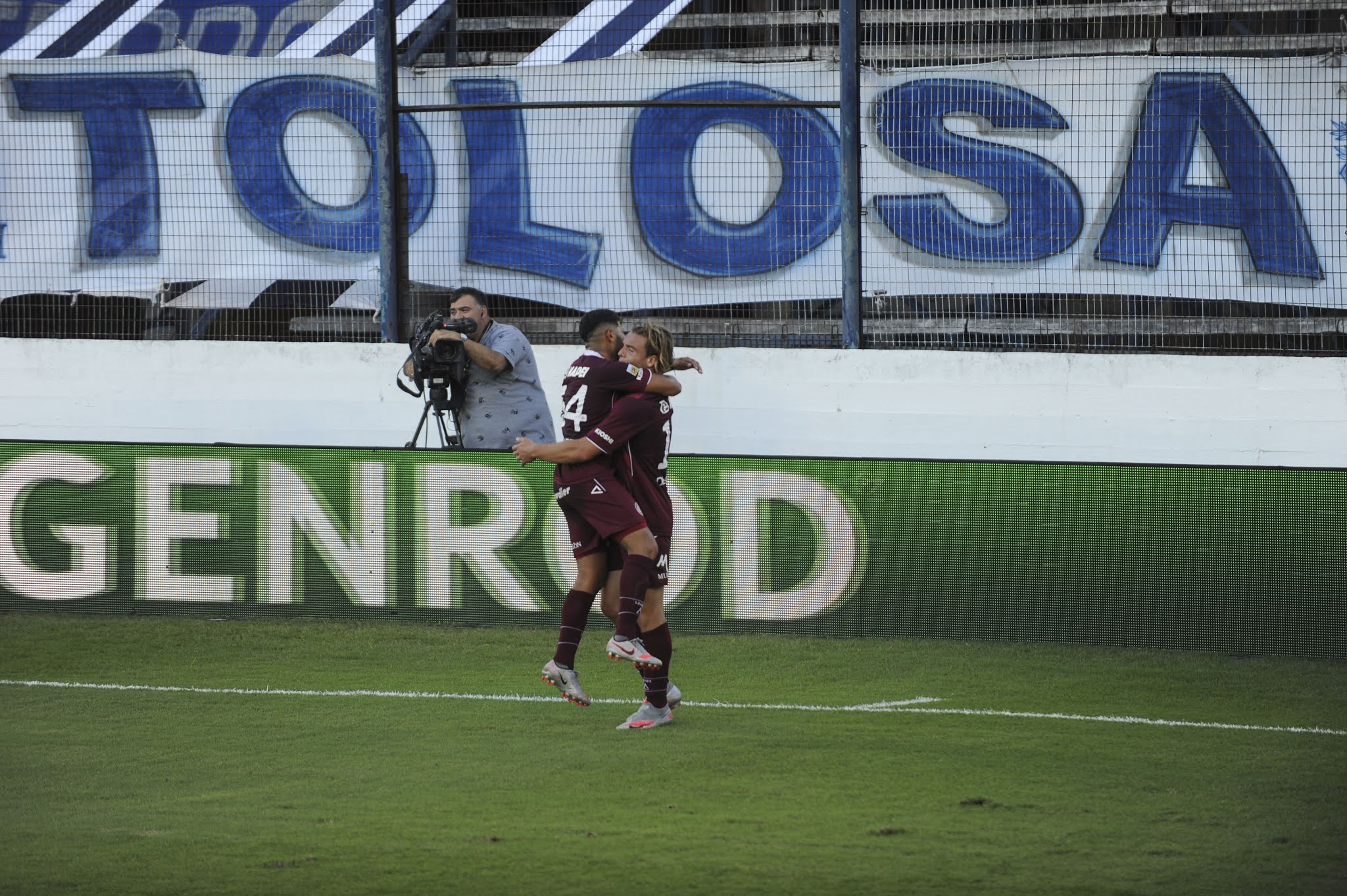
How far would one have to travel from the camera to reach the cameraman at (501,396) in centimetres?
966

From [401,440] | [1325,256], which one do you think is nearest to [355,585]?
[401,440]

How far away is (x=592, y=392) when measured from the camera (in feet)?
22.9

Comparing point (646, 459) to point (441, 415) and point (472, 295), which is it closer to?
point (472, 295)

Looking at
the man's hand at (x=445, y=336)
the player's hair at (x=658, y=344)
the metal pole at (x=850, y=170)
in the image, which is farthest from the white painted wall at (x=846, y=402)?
the player's hair at (x=658, y=344)

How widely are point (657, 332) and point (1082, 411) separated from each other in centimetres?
459

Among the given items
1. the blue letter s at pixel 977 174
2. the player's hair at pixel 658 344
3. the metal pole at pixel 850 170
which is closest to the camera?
the player's hair at pixel 658 344

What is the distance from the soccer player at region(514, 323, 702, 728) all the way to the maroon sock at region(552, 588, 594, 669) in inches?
5.5

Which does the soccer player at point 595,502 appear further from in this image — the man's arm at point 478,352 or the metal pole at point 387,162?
the metal pole at point 387,162

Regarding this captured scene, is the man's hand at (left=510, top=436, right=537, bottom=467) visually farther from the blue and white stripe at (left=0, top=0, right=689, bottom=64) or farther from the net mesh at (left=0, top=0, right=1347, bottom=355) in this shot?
the blue and white stripe at (left=0, top=0, right=689, bottom=64)

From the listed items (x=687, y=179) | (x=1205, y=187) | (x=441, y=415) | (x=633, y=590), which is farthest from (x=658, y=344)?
(x=1205, y=187)

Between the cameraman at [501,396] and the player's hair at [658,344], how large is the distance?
2630 mm

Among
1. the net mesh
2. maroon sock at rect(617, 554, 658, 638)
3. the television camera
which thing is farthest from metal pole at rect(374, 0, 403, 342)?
maroon sock at rect(617, 554, 658, 638)

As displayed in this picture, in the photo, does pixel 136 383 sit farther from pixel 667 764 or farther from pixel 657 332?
pixel 667 764

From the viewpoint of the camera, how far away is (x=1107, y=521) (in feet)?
29.8
